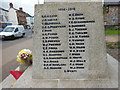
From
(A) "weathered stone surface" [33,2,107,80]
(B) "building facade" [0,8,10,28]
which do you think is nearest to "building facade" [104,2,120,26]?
(A) "weathered stone surface" [33,2,107,80]

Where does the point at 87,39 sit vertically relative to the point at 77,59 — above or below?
above

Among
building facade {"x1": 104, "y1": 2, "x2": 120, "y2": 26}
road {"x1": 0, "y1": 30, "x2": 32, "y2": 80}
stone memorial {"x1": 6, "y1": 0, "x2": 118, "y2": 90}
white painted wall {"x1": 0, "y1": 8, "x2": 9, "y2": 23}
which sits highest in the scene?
white painted wall {"x1": 0, "y1": 8, "x2": 9, "y2": 23}

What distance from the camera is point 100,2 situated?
2191 mm

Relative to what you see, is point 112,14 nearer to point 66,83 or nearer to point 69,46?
point 69,46

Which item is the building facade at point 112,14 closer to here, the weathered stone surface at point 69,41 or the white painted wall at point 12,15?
the weathered stone surface at point 69,41

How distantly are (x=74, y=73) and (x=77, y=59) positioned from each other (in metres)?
0.33

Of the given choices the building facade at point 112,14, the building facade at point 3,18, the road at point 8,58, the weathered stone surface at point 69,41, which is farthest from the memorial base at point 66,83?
the building facade at point 3,18

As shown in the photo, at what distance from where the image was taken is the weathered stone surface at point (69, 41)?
7.25 ft

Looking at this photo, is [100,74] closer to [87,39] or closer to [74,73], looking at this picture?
[74,73]

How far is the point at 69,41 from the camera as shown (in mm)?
2273

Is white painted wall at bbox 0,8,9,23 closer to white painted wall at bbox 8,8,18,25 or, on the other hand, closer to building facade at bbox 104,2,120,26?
white painted wall at bbox 8,8,18,25

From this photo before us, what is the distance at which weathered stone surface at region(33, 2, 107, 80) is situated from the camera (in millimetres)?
2209

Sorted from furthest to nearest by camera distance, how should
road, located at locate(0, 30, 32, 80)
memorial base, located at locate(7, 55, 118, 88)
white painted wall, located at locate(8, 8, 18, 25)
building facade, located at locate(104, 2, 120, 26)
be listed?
white painted wall, located at locate(8, 8, 18, 25), building facade, located at locate(104, 2, 120, 26), road, located at locate(0, 30, 32, 80), memorial base, located at locate(7, 55, 118, 88)

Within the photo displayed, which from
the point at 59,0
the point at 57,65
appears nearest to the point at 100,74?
the point at 57,65
